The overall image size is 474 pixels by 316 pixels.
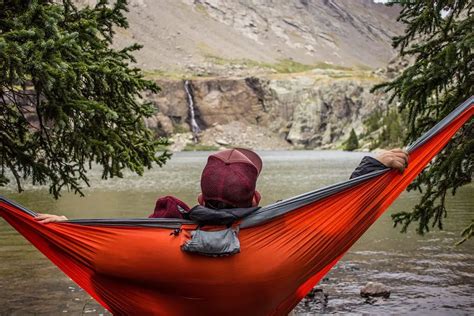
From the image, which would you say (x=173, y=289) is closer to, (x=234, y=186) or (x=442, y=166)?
(x=234, y=186)

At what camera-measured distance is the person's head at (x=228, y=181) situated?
390 cm

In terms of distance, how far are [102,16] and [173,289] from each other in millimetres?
5673

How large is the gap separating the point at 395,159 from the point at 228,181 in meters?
1.33

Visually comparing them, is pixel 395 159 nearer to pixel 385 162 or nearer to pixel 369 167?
pixel 385 162

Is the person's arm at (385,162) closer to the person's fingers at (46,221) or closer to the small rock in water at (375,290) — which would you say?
the person's fingers at (46,221)

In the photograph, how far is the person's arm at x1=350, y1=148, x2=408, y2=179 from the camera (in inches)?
171

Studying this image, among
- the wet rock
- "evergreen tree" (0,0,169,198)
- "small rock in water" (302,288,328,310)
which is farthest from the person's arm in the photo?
"small rock in water" (302,288,328,310)

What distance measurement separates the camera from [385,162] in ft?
14.3

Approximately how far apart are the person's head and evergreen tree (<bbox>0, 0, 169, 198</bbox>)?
292 centimetres

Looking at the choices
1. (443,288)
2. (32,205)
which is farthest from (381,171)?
(32,205)

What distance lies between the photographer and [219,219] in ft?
12.6

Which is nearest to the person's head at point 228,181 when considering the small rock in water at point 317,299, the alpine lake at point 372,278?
the alpine lake at point 372,278

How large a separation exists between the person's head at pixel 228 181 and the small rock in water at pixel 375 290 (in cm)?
769

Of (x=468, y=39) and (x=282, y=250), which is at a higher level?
(x=468, y=39)
